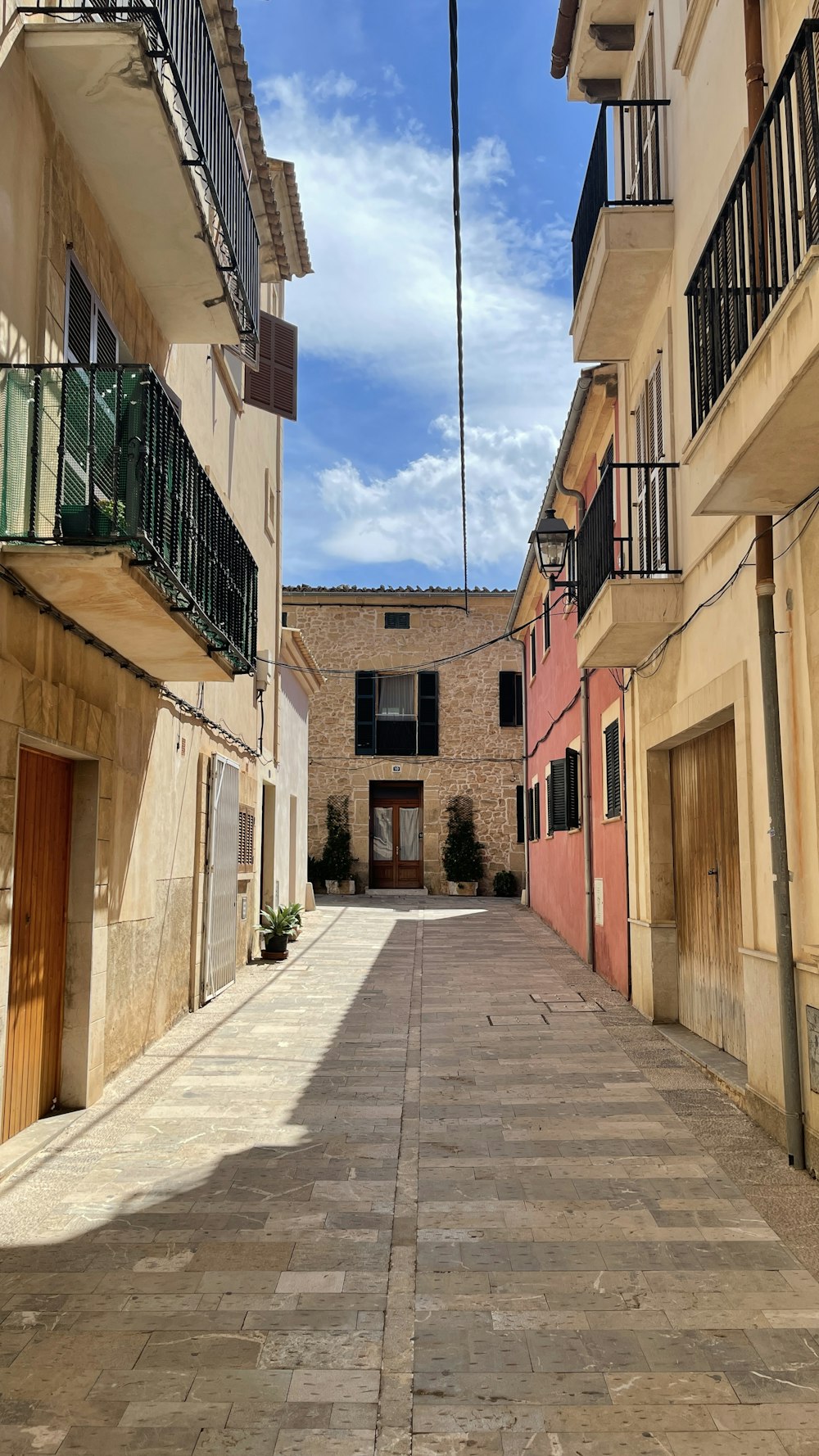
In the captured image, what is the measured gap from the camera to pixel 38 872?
19.4 feet

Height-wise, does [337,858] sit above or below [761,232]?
below

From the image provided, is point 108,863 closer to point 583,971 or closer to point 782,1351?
point 782,1351

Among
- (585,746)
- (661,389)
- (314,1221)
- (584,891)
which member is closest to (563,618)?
(585,746)

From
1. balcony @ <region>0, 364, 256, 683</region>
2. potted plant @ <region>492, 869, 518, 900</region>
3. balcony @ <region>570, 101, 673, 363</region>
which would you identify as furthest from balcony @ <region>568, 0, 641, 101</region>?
potted plant @ <region>492, 869, 518, 900</region>

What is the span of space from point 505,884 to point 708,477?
67.3ft

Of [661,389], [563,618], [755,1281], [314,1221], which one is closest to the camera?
[755,1281]

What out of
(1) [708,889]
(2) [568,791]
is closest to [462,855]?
(2) [568,791]

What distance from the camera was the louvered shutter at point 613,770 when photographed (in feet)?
34.1

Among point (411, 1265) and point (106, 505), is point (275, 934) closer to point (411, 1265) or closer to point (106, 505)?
point (106, 505)

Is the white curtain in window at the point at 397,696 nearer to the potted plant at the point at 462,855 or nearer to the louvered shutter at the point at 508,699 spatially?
the louvered shutter at the point at 508,699

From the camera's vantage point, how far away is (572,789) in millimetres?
13547

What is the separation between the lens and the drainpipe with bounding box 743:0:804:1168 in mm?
5035

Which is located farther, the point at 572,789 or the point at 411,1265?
the point at 572,789

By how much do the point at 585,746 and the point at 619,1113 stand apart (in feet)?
22.6
